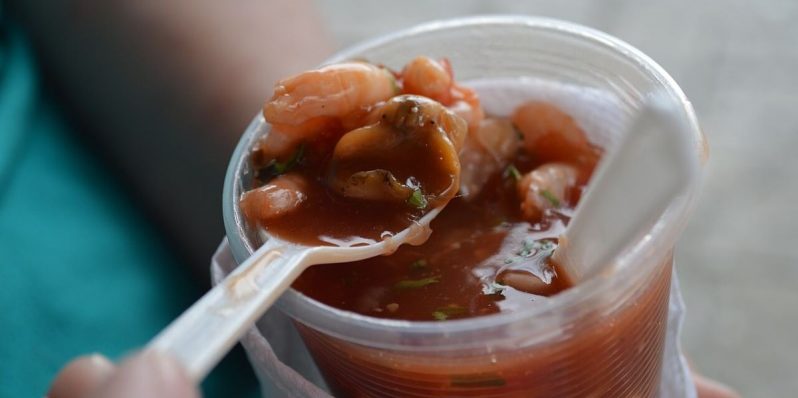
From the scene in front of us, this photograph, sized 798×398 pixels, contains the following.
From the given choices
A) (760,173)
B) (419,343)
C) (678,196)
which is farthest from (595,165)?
(760,173)

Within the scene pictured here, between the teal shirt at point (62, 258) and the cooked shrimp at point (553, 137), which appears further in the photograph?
the teal shirt at point (62, 258)

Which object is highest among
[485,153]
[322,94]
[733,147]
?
[322,94]

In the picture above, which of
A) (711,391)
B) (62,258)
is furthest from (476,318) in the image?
(62,258)

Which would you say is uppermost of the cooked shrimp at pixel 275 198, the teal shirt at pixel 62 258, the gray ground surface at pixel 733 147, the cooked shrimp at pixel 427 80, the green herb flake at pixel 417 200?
the cooked shrimp at pixel 427 80

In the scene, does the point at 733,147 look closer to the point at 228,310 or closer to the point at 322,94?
the point at 322,94

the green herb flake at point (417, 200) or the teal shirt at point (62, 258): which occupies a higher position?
the green herb flake at point (417, 200)

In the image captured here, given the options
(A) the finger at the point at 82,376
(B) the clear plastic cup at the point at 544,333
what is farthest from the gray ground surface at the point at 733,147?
(A) the finger at the point at 82,376

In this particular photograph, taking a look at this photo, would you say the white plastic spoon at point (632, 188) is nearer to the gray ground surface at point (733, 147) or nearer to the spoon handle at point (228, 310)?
the spoon handle at point (228, 310)

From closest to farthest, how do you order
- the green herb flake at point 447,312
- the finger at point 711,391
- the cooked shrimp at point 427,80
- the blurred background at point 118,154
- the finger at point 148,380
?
the finger at point 148,380
the green herb flake at point 447,312
the cooked shrimp at point 427,80
the finger at point 711,391
the blurred background at point 118,154

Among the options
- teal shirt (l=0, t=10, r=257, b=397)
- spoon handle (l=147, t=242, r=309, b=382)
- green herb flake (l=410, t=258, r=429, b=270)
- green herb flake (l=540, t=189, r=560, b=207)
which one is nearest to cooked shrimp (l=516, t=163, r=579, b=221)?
green herb flake (l=540, t=189, r=560, b=207)
